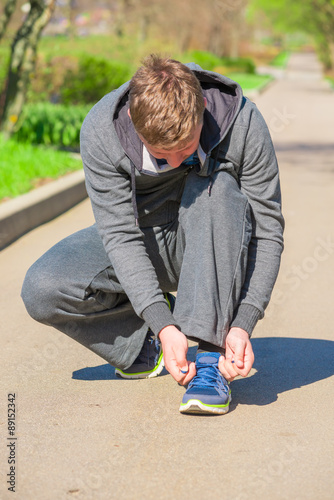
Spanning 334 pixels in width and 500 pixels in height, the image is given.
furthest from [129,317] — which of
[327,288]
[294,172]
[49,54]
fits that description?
[49,54]

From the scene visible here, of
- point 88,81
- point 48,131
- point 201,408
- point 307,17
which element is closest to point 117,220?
point 201,408

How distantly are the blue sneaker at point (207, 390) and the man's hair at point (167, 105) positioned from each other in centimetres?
89

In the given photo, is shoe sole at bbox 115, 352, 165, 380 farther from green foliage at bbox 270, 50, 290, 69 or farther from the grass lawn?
green foliage at bbox 270, 50, 290, 69

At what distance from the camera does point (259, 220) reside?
2854 mm

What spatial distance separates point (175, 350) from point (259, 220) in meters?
0.66

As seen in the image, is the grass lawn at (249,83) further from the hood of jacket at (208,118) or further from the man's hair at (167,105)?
the man's hair at (167,105)

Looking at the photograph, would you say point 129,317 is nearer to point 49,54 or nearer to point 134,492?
point 134,492

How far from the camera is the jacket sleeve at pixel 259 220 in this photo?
9.02 ft

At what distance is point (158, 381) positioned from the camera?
3.18 m

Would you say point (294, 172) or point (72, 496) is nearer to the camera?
point (72, 496)

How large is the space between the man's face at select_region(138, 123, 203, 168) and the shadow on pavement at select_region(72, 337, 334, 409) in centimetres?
105

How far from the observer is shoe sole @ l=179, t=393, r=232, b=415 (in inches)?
108

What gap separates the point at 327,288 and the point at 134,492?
9.29ft

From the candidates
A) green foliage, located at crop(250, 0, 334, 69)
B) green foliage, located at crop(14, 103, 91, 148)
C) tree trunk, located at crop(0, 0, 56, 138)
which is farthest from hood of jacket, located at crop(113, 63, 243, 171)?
green foliage, located at crop(250, 0, 334, 69)
